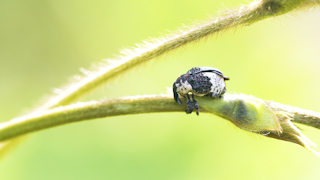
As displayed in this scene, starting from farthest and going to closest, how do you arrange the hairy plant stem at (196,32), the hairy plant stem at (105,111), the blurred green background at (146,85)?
the blurred green background at (146,85) < the hairy plant stem at (105,111) < the hairy plant stem at (196,32)

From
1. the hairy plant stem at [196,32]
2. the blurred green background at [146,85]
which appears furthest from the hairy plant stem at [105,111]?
the blurred green background at [146,85]

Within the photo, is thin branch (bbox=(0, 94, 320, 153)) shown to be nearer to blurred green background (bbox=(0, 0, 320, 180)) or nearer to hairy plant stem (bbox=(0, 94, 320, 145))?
hairy plant stem (bbox=(0, 94, 320, 145))

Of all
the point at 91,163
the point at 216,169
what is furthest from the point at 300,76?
the point at 91,163

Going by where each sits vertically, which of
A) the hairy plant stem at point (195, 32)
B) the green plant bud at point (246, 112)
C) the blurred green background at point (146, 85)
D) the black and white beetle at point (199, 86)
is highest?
the blurred green background at point (146, 85)

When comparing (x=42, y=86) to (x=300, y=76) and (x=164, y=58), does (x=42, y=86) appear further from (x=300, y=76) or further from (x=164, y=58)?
(x=164, y=58)

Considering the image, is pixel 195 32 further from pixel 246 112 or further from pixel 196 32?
pixel 246 112

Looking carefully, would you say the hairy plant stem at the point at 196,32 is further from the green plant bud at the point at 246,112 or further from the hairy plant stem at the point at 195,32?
the green plant bud at the point at 246,112

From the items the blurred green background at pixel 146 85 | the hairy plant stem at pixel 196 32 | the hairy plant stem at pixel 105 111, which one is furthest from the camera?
the blurred green background at pixel 146 85
